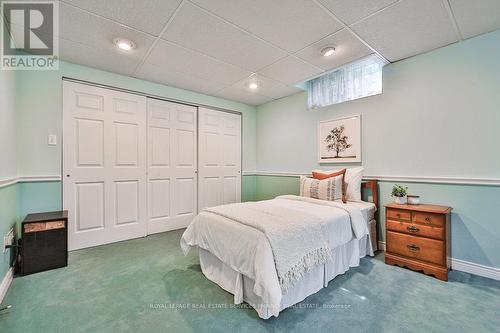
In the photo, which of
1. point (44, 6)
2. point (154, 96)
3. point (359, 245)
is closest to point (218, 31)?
point (44, 6)

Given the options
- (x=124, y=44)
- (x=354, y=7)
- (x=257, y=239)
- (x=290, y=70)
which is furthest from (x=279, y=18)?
(x=257, y=239)

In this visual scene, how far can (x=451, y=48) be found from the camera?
2324 mm

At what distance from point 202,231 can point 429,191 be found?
2.57m

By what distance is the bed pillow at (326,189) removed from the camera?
9.12 feet

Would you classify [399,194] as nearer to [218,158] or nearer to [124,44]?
[218,158]

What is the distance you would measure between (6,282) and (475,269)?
4.43 metres

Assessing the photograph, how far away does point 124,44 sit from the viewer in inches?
91.6

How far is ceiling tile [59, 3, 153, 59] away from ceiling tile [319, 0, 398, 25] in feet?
5.83

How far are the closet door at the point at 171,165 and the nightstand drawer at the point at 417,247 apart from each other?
302 centimetres

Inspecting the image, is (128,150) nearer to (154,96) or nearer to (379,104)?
(154,96)

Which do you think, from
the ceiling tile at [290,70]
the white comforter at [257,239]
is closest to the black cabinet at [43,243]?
the white comforter at [257,239]

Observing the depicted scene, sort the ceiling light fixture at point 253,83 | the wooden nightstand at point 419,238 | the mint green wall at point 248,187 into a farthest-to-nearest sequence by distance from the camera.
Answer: the mint green wall at point 248,187 < the ceiling light fixture at point 253,83 < the wooden nightstand at point 419,238

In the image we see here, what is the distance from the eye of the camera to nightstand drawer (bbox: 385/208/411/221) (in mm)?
2303
